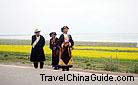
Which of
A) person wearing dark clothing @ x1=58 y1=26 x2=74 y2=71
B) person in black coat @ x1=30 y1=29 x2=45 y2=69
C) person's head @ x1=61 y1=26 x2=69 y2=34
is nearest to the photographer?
person's head @ x1=61 y1=26 x2=69 y2=34

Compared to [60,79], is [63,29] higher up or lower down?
higher up

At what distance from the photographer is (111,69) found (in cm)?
1180

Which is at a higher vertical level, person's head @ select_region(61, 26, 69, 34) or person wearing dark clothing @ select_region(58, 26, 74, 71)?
person's head @ select_region(61, 26, 69, 34)

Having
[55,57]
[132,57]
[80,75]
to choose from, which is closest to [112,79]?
[80,75]

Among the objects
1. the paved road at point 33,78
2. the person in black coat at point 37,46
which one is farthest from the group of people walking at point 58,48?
A: the paved road at point 33,78

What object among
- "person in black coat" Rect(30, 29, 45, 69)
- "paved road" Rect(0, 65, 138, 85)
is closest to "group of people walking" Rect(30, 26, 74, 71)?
"person in black coat" Rect(30, 29, 45, 69)

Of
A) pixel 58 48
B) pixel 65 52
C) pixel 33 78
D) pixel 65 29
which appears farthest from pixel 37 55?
pixel 33 78

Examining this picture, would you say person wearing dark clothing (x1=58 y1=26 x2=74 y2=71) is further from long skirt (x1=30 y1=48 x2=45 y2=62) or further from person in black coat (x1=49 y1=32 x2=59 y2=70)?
long skirt (x1=30 y1=48 x2=45 y2=62)

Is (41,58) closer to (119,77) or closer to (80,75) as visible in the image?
(80,75)

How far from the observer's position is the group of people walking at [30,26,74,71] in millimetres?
10531

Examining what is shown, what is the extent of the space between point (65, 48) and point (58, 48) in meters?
1.02

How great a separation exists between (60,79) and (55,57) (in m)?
2.75

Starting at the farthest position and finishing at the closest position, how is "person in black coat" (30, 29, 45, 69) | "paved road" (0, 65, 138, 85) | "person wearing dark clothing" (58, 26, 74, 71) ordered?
"person in black coat" (30, 29, 45, 69)
"person wearing dark clothing" (58, 26, 74, 71)
"paved road" (0, 65, 138, 85)

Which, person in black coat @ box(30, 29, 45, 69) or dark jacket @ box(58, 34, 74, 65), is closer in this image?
dark jacket @ box(58, 34, 74, 65)
